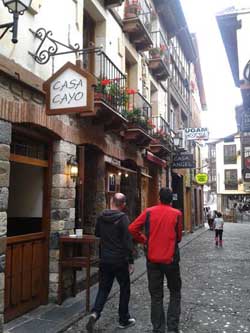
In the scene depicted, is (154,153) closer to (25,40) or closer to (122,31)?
(122,31)

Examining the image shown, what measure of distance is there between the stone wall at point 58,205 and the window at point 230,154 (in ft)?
150

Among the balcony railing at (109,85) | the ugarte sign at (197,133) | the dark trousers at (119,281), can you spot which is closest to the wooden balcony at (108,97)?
the balcony railing at (109,85)

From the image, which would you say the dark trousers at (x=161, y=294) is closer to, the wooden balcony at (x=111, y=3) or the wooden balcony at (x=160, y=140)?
the wooden balcony at (x=111, y=3)

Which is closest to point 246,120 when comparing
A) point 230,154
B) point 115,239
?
point 115,239

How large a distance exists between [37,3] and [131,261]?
4.15 m

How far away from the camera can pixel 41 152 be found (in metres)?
6.65

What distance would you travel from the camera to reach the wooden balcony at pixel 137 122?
1027cm

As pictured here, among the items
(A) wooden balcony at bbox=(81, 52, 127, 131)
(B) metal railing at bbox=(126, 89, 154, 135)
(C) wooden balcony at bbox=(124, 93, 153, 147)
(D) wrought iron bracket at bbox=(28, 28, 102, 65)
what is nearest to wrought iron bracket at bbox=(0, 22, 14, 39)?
(D) wrought iron bracket at bbox=(28, 28, 102, 65)

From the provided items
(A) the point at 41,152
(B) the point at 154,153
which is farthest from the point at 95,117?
(B) the point at 154,153

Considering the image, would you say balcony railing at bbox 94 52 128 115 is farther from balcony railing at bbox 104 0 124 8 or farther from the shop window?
the shop window

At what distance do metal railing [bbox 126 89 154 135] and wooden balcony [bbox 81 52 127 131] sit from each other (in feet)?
1.72

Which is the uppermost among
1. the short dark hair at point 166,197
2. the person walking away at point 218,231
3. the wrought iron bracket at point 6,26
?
the wrought iron bracket at point 6,26

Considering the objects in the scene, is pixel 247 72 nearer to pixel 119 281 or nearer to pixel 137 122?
pixel 137 122

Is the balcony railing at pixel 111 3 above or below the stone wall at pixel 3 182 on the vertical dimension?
above
